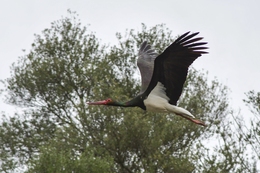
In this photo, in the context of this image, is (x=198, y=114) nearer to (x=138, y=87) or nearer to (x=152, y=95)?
(x=138, y=87)

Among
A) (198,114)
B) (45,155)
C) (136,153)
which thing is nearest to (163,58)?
(45,155)

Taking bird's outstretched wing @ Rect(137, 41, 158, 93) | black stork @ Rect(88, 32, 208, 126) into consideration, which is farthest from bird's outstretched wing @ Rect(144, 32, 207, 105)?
bird's outstretched wing @ Rect(137, 41, 158, 93)

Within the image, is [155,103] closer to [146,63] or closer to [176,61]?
[176,61]

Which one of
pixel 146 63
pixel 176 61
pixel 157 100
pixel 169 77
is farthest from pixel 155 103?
pixel 146 63

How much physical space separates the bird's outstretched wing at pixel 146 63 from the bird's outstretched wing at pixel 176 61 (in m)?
0.92

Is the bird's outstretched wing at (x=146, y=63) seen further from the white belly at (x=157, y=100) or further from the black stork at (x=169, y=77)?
the white belly at (x=157, y=100)

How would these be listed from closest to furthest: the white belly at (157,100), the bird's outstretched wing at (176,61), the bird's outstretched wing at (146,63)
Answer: the bird's outstretched wing at (176,61), the white belly at (157,100), the bird's outstretched wing at (146,63)

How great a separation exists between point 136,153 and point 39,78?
6.01 metres

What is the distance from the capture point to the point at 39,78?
27797 millimetres

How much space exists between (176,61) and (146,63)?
2555mm

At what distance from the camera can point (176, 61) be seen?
1344 cm

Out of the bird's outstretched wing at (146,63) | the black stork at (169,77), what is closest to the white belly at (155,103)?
the black stork at (169,77)

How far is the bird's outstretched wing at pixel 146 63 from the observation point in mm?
15297

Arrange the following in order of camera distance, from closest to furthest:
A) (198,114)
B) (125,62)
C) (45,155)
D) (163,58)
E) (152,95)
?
(163,58)
(152,95)
(45,155)
(198,114)
(125,62)
